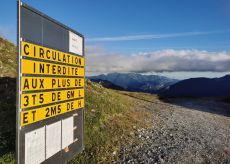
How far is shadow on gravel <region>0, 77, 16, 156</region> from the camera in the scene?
11416 millimetres

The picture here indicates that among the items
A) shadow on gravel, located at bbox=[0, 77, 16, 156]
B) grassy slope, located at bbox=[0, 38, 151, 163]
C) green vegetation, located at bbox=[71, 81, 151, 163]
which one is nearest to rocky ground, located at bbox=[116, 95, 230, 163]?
green vegetation, located at bbox=[71, 81, 151, 163]

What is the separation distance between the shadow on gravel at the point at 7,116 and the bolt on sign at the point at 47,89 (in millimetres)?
3537

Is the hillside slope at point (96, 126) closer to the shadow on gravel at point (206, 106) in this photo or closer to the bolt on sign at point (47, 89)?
the bolt on sign at point (47, 89)

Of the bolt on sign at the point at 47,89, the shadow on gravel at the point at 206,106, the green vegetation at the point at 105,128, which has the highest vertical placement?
the bolt on sign at the point at 47,89

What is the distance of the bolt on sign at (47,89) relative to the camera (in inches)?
251

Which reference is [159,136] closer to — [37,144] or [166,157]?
[166,157]

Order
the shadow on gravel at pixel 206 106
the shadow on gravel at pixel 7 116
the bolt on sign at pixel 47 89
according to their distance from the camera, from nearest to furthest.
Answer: the bolt on sign at pixel 47 89 < the shadow on gravel at pixel 7 116 < the shadow on gravel at pixel 206 106

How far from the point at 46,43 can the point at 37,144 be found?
8.91 ft

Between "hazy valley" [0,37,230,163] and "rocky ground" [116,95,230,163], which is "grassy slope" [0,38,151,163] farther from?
"rocky ground" [116,95,230,163]

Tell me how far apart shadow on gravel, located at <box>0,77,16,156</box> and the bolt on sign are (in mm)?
3537

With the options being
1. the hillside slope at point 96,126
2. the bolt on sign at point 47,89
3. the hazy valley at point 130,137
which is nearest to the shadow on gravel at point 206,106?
the hazy valley at point 130,137

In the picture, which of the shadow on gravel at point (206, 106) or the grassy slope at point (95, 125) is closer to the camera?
the grassy slope at point (95, 125)

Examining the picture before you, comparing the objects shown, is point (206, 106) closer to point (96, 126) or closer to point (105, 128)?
point (105, 128)

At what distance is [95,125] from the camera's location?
1513 cm
